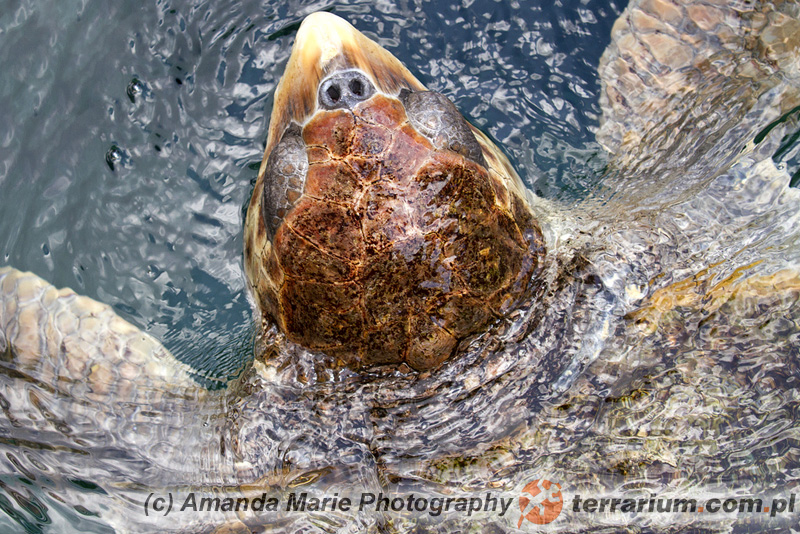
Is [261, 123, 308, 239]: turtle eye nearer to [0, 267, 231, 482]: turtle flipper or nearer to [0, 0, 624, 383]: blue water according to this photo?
[0, 0, 624, 383]: blue water

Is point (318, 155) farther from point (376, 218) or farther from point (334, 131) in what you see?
point (376, 218)

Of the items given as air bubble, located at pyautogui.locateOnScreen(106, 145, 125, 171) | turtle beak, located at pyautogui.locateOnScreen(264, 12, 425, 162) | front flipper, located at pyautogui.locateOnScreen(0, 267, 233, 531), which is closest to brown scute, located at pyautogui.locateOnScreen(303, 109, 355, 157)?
turtle beak, located at pyautogui.locateOnScreen(264, 12, 425, 162)

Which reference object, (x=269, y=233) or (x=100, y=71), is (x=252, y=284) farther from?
(x=100, y=71)

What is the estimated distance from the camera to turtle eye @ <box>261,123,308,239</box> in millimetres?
2324

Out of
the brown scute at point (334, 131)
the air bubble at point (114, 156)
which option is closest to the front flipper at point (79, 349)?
the air bubble at point (114, 156)

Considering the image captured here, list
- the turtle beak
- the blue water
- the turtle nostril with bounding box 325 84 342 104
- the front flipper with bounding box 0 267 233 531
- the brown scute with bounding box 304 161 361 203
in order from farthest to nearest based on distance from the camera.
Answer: the blue water, the front flipper with bounding box 0 267 233 531, the turtle beak, the turtle nostril with bounding box 325 84 342 104, the brown scute with bounding box 304 161 361 203

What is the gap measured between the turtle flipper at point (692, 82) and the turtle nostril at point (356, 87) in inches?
73.1

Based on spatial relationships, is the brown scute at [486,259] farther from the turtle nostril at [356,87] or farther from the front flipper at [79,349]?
the front flipper at [79,349]

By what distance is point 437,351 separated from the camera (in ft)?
8.32

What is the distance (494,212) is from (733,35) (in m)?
2.01

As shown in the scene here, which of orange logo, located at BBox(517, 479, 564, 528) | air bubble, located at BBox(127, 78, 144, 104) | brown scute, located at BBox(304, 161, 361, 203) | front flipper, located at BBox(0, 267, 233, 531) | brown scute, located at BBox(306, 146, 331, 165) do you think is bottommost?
orange logo, located at BBox(517, 479, 564, 528)

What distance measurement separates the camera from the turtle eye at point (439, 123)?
2379 mm

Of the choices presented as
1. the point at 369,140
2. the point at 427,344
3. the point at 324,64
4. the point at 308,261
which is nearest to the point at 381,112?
the point at 369,140

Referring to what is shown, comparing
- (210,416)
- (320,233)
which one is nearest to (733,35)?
(320,233)
